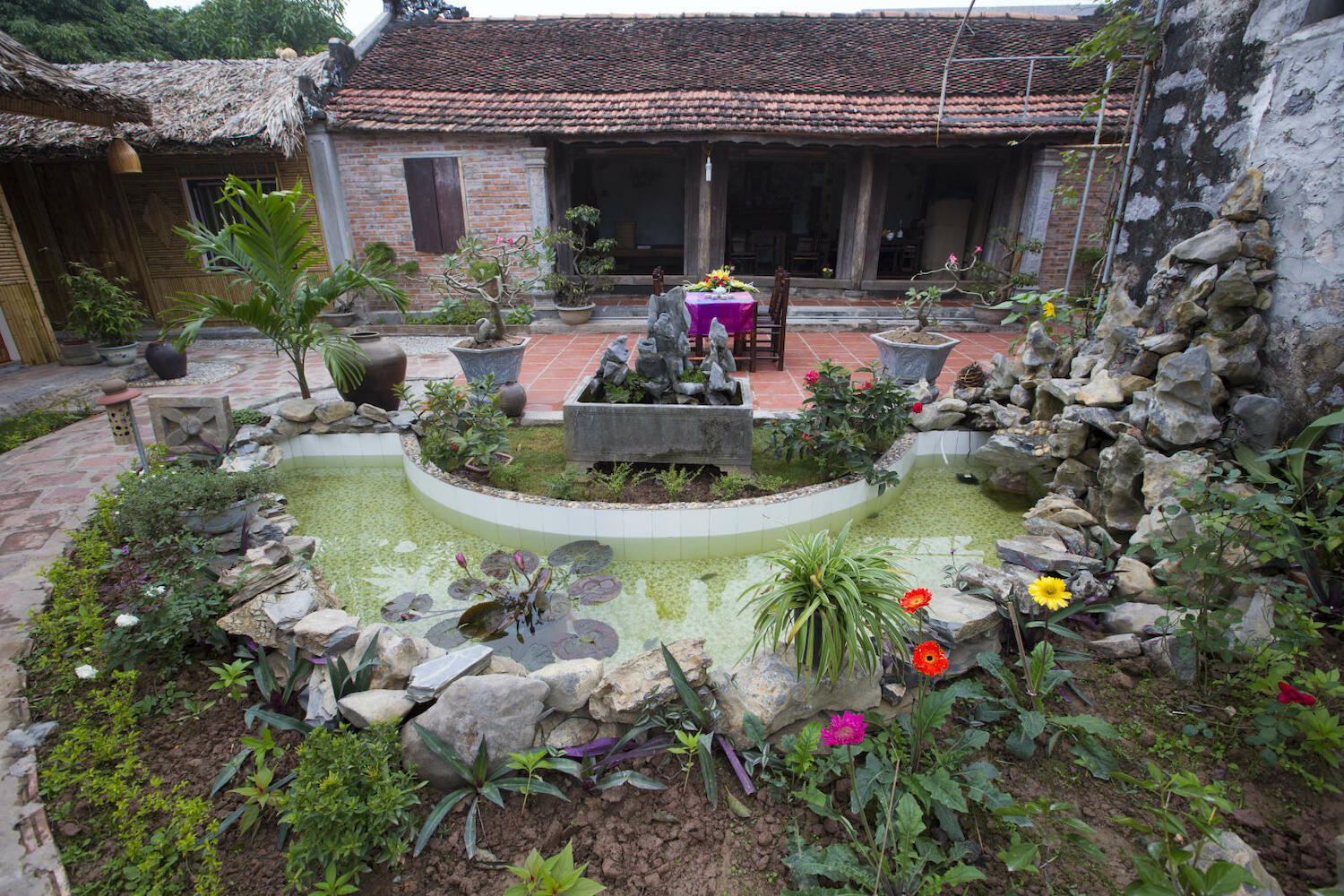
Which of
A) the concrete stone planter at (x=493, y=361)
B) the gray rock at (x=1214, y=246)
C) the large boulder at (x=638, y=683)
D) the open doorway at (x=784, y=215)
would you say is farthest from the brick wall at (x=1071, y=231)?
the large boulder at (x=638, y=683)

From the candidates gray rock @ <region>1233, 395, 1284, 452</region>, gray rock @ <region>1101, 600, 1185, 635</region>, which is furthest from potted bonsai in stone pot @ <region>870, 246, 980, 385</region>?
gray rock @ <region>1101, 600, 1185, 635</region>

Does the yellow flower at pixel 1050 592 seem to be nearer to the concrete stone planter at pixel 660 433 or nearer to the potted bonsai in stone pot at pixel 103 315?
the concrete stone planter at pixel 660 433

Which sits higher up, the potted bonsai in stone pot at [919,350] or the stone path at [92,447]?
the potted bonsai in stone pot at [919,350]

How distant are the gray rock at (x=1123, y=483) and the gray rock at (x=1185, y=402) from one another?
14cm

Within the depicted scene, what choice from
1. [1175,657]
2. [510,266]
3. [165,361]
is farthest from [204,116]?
[1175,657]

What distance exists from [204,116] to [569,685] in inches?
392

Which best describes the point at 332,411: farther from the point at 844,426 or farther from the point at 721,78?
the point at 721,78

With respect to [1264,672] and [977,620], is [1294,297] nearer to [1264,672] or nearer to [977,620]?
[1264,672]

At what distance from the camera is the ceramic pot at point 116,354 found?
787 cm

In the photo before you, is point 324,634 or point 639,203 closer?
point 324,634

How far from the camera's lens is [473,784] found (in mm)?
2146

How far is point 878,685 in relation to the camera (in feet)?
7.83

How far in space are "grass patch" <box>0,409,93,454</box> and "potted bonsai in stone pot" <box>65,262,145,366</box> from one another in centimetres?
202

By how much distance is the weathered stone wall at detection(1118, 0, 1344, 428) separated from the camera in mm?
3188
